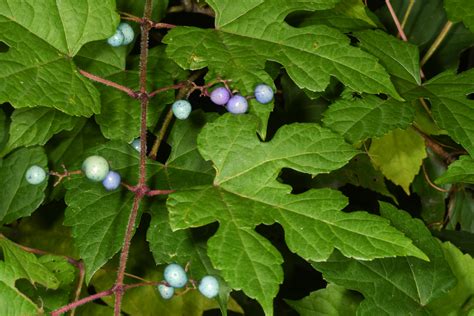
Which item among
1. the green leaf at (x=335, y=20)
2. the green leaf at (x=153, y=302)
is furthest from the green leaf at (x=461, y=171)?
the green leaf at (x=153, y=302)

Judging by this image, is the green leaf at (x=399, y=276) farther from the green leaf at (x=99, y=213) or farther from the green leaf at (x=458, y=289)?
the green leaf at (x=99, y=213)

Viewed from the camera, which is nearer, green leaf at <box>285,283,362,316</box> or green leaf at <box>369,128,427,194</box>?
green leaf at <box>285,283,362,316</box>

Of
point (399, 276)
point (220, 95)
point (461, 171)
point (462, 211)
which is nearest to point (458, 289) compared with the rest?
point (399, 276)

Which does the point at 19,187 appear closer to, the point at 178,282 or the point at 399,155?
the point at 178,282

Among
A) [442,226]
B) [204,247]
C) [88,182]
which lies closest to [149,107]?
[88,182]

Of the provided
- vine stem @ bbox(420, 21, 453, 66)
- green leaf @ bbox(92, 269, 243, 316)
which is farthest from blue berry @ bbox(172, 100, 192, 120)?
vine stem @ bbox(420, 21, 453, 66)

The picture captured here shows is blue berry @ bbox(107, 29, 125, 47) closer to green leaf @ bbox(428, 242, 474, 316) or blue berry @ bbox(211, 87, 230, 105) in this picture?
blue berry @ bbox(211, 87, 230, 105)
